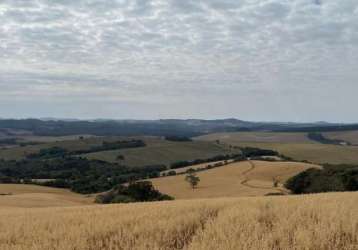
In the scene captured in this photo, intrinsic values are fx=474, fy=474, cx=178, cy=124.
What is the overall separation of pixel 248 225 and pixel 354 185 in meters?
58.3

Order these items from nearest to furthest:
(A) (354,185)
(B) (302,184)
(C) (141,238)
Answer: (C) (141,238)
(A) (354,185)
(B) (302,184)

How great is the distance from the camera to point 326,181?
73438 millimetres

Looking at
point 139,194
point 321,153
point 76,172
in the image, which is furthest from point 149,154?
point 139,194

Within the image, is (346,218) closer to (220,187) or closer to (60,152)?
(220,187)

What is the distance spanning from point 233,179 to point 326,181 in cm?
3278

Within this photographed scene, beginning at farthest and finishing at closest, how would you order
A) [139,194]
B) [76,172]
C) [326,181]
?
[76,172], [326,181], [139,194]

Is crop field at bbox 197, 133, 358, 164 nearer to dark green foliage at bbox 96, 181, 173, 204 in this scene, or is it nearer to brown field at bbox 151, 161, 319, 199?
brown field at bbox 151, 161, 319, 199

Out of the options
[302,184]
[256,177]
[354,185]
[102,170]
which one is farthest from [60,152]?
[354,185]

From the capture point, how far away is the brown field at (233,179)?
89.3 metres

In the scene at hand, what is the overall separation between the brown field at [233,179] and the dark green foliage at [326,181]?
4451 mm

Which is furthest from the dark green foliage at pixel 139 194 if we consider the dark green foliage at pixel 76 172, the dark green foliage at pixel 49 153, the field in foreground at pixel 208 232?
the dark green foliage at pixel 49 153

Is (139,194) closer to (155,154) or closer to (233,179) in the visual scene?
(233,179)

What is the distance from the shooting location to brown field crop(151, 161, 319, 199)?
89312 mm

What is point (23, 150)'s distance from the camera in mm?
199375
